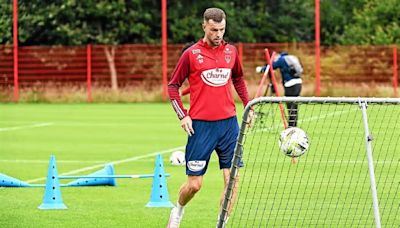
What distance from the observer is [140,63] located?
164 ft

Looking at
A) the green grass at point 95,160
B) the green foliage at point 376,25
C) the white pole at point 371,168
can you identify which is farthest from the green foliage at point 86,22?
the white pole at point 371,168

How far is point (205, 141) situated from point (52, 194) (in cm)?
337

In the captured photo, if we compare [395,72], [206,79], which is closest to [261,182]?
[206,79]

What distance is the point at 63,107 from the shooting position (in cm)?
4272

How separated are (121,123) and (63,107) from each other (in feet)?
33.2

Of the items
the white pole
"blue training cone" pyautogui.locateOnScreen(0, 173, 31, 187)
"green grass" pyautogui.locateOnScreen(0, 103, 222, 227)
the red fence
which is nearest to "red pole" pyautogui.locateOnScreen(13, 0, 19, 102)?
the red fence

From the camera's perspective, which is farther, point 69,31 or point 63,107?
point 69,31

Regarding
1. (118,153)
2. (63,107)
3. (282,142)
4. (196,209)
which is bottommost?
(63,107)

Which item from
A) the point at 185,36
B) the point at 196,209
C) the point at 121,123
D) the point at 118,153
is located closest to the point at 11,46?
the point at 185,36

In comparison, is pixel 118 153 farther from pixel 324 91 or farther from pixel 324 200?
pixel 324 91

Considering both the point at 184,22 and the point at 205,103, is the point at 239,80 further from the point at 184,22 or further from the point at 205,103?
the point at 184,22

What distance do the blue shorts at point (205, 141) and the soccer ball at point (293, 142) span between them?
0.53 meters

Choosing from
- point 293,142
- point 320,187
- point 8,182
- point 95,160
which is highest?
point 293,142

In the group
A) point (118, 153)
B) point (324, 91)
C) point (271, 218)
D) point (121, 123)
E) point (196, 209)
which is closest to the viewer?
point (271, 218)
